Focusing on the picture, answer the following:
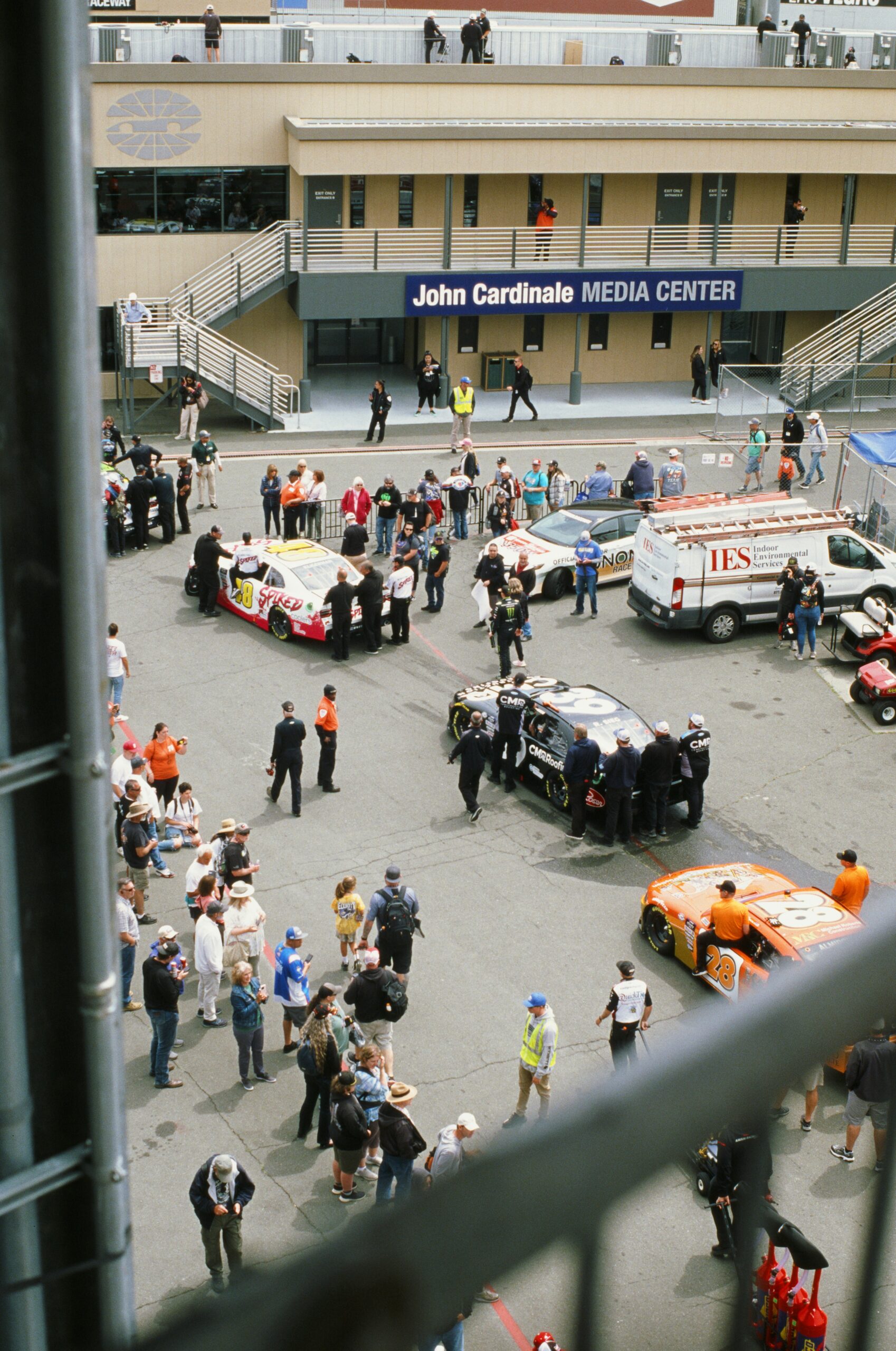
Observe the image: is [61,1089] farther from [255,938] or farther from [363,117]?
[363,117]

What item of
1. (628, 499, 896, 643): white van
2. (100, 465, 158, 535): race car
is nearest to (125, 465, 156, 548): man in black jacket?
(100, 465, 158, 535): race car

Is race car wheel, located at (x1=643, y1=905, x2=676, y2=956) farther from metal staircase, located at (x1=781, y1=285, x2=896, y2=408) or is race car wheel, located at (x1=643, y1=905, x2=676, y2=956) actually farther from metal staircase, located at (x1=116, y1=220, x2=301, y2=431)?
metal staircase, located at (x1=781, y1=285, x2=896, y2=408)

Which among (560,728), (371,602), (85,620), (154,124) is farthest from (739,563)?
(85,620)

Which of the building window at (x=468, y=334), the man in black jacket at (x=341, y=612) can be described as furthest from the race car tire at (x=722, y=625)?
the building window at (x=468, y=334)

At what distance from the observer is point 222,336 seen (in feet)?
137

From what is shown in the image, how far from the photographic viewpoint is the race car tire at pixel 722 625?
90.0ft

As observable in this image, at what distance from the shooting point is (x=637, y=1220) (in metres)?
1.60

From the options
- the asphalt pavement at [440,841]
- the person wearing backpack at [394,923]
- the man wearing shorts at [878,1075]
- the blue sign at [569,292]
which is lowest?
the asphalt pavement at [440,841]

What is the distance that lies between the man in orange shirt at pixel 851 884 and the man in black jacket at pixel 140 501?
1690 cm

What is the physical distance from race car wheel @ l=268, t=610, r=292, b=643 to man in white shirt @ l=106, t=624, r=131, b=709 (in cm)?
306

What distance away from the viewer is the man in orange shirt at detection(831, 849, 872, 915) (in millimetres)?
17531

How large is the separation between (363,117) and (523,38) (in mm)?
5561

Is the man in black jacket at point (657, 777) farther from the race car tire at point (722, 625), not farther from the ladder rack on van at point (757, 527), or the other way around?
the race car tire at point (722, 625)

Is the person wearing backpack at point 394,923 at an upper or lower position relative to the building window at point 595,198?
lower
